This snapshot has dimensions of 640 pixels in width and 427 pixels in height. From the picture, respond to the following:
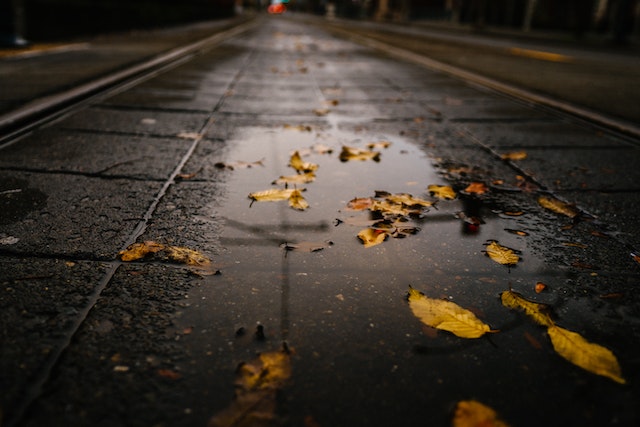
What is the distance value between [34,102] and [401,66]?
6.71 meters

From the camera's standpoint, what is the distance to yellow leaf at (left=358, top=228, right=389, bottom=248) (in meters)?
2.07

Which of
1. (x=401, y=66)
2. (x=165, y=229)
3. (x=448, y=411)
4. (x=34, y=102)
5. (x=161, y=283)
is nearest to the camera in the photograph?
(x=448, y=411)

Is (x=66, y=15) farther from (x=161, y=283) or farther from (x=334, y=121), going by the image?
(x=161, y=283)

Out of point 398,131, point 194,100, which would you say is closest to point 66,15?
point 194,100

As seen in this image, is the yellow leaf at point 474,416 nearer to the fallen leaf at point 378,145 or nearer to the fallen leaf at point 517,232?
the fallen leaf at point 517,232

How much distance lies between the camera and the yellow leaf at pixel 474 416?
115 centimetres

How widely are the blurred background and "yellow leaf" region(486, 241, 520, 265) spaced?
29.4 feet

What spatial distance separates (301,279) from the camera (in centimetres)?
176

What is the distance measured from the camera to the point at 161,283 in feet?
5.54

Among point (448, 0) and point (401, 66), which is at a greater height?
point (448, 0)

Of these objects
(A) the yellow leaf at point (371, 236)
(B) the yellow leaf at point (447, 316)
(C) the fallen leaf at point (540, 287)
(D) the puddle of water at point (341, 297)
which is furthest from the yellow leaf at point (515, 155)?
(B) the yellow leaf at point (447, 316)

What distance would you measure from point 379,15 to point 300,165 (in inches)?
2161

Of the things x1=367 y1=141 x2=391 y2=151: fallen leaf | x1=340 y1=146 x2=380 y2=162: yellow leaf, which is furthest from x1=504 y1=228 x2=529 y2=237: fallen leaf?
x1=367 y1=141 x2=391 y2=151: fallen leaf

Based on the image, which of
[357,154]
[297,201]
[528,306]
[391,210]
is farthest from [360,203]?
[528,306]
